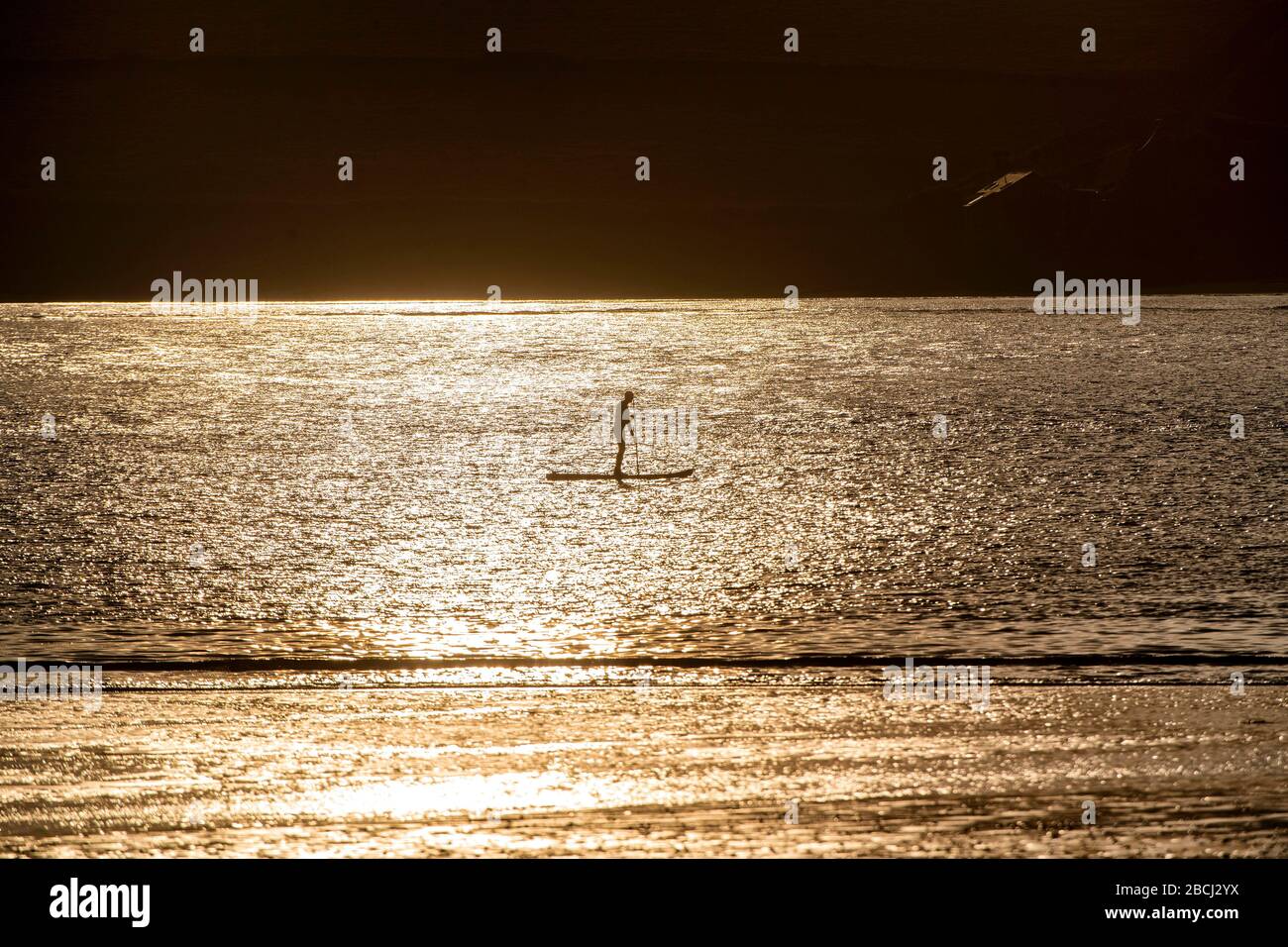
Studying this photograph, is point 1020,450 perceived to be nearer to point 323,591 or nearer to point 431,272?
point 323,591

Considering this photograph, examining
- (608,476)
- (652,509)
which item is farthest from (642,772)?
(608,476)

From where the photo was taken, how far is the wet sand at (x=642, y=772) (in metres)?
3.42

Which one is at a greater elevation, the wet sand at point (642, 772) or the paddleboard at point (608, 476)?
the paddleboard at point (608, 476)

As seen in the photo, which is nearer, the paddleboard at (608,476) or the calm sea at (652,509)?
the calm sea at (652,509)

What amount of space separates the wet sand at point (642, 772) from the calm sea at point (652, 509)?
58cm

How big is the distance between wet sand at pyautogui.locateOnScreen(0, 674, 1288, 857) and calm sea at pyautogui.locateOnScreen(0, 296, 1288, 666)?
0.58m

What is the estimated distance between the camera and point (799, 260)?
43531mm

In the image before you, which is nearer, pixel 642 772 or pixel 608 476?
pixel 642 772

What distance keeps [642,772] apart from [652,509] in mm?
4229

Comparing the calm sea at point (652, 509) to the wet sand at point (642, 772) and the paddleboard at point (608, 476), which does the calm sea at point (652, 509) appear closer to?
the paddleboard at point (608, 476)

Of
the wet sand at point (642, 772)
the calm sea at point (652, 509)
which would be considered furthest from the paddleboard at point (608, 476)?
the wet sand at point (642, 772)

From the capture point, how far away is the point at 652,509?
809 centimetres

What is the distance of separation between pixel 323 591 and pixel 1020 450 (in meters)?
5.10

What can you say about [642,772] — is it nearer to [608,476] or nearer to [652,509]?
[652,509]
